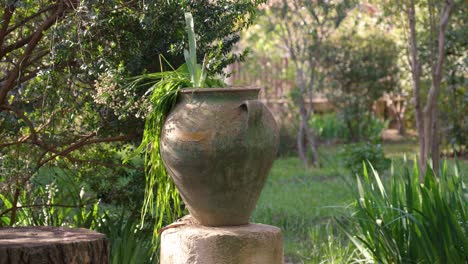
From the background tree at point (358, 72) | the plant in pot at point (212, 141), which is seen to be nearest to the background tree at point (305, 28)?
the background tree at point (358, 72)

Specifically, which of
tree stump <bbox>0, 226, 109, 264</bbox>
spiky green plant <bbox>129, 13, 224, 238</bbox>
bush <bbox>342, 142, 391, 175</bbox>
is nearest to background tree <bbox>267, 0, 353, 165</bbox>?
bush <bbox>342, 142, 391, 175</bbox>

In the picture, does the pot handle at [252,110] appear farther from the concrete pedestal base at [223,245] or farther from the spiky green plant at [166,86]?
the concrete pedestal base at [223,245]

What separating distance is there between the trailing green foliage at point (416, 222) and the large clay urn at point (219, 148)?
2.77 feet

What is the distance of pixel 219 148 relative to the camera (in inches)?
163

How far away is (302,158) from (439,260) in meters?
8.97

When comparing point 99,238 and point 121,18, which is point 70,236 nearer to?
point 99,238

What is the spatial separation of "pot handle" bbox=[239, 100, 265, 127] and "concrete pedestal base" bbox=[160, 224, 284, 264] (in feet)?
1.89

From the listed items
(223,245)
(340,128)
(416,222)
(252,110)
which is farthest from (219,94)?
(340,128)

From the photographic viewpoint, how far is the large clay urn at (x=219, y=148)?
4.16 metres

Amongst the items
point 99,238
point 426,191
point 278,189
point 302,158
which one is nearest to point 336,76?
point 302,158

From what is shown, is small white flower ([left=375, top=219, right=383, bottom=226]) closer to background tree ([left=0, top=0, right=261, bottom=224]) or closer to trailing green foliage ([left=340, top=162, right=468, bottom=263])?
trailing green foliage ([left=340, top=162, right=468, bottom=263])

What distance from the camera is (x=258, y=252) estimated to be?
4.32 m

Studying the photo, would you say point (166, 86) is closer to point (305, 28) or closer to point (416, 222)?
point (416, 222)

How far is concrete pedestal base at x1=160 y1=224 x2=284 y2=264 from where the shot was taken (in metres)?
4.25
